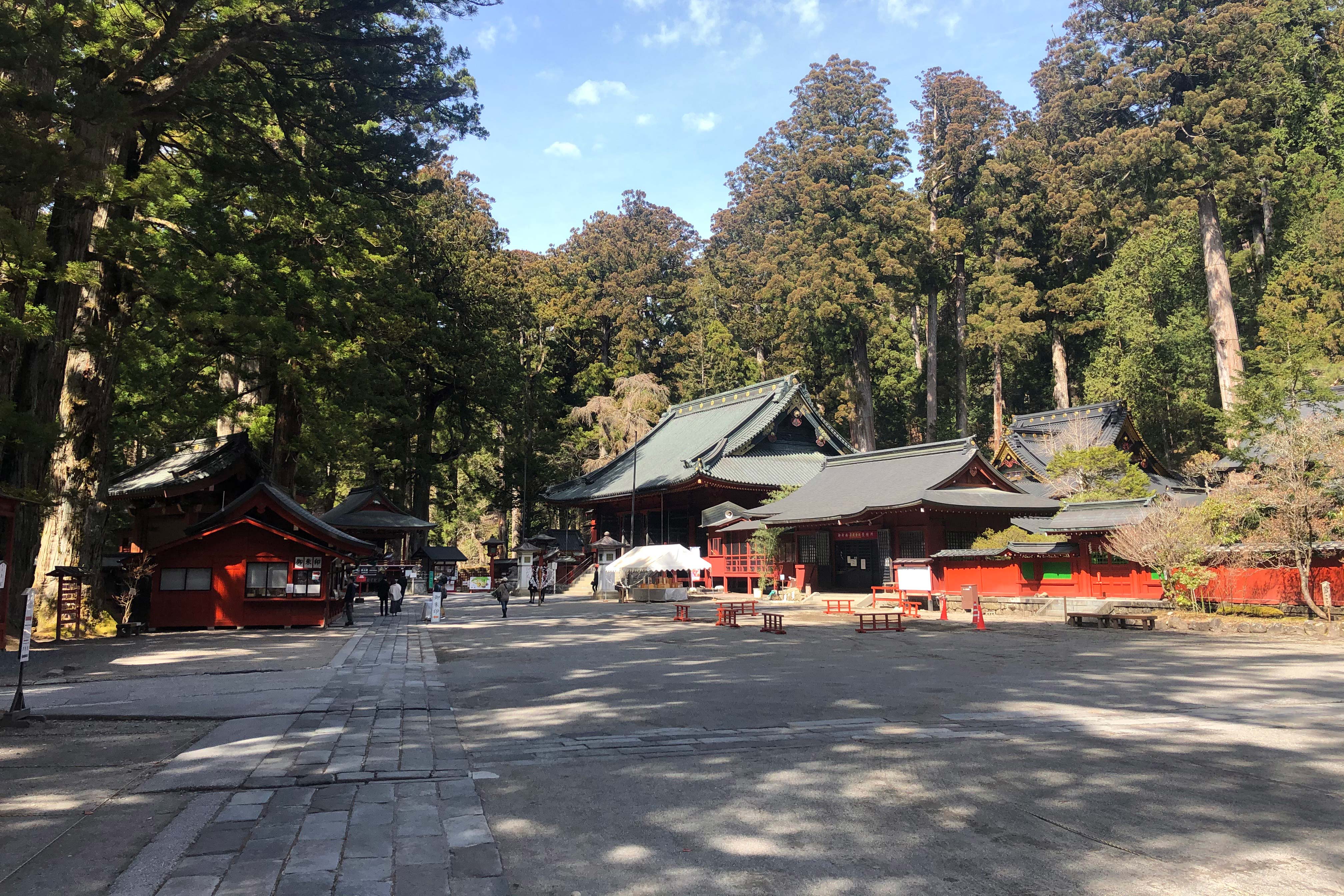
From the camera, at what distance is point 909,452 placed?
120ft

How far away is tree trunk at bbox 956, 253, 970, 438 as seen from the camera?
173 ft

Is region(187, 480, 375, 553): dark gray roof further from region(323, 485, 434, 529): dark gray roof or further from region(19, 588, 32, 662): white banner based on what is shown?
region(323, 485, 434, 529): dark gray roof

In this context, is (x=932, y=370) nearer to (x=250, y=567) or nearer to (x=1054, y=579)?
(x=1054, y=579)

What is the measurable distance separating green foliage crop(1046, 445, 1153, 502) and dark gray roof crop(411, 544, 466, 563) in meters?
28.1

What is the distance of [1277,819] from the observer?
5.79m

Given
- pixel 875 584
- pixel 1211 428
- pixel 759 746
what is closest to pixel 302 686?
pixel 759 746

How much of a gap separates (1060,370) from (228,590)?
50001 millimetres

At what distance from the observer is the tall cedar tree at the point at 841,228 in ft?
167

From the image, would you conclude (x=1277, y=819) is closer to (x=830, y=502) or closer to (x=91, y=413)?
(x=91, y=413)

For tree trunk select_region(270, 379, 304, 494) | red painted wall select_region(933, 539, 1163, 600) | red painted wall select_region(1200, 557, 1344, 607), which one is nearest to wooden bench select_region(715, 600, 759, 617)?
red painted wall select_region(933, 539, 1163, 600)

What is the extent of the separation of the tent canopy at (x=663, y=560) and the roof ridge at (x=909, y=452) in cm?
1220

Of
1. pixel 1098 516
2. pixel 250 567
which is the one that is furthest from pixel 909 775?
pixel 1098 516

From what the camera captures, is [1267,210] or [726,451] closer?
[726,451]

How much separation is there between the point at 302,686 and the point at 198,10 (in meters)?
12.9
